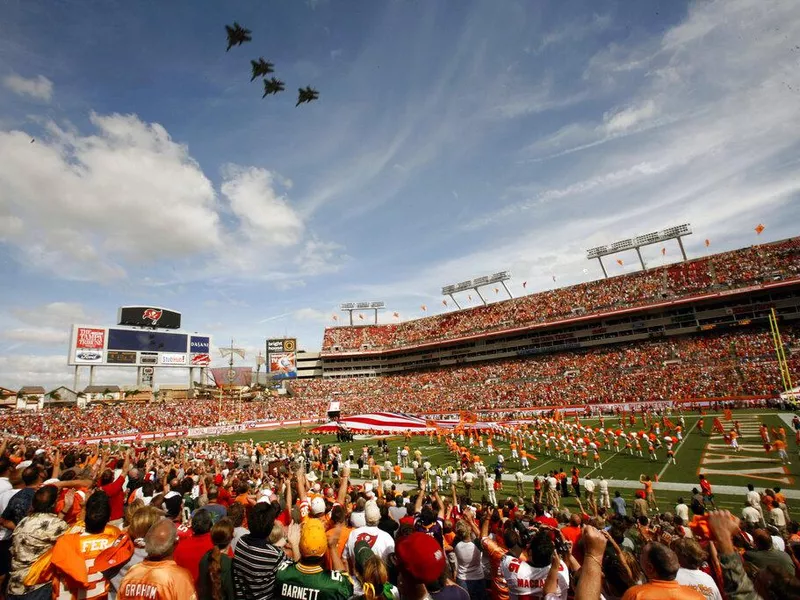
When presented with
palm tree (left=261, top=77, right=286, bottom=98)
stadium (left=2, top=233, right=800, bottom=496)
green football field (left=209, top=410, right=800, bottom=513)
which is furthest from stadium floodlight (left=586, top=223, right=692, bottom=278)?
palm tree (left=261, top=77, right=286, bottom=98)

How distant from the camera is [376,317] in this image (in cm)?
8781

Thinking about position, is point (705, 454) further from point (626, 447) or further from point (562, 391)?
point (562, 391)

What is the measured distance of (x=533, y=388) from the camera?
48.6m

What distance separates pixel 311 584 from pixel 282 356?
274ft

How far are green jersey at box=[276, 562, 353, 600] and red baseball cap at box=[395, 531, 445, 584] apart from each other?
1.51ft

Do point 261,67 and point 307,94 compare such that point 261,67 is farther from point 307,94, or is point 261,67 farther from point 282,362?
point 282,362

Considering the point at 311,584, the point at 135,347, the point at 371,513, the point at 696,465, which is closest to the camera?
the point at 311,584

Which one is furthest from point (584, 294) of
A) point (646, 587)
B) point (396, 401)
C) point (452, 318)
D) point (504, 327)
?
point (646, 587)

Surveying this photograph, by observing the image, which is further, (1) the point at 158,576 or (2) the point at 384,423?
(2) the point at 384,423

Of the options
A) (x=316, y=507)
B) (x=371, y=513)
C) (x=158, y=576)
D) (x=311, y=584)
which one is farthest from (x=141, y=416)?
(x=311, y=584)

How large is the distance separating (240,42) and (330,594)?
13.4 metres

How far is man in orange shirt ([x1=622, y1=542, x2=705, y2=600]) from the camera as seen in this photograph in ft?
8.63

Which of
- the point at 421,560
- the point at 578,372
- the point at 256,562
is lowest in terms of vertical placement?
the point at 256,562

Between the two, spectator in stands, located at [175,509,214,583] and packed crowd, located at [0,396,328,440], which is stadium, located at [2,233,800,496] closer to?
packed crowd, located at [0,396,328,440]
